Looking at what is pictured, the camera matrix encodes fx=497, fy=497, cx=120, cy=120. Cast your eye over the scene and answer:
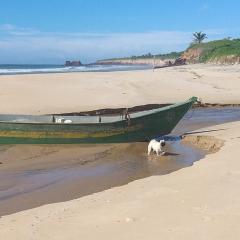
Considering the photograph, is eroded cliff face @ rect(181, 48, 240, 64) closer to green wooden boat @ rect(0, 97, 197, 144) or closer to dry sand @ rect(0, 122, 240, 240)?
green wooden boat @ rect(0, 97, 197, 144)

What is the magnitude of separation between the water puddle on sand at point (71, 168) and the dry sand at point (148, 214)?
1.01 m

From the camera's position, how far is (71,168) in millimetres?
10188

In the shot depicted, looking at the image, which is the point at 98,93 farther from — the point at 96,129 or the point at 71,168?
the point at 71,168

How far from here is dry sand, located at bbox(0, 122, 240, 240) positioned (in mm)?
5113

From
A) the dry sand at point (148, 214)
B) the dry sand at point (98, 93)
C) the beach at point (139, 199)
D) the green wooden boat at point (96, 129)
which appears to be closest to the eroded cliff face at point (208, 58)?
the dry sand at point (98, 93)

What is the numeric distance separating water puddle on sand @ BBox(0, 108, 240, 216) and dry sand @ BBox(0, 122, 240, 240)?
1.01 m

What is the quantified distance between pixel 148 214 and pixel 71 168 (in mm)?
4650

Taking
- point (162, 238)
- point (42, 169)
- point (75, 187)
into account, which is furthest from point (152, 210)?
point (42, 169)

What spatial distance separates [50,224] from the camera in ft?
18.2

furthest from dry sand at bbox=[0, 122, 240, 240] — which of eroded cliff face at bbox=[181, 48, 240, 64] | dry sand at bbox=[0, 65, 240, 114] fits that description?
eroded cliff face at bbox=[181, 48, 240, 64]

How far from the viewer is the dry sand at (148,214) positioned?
511 cm

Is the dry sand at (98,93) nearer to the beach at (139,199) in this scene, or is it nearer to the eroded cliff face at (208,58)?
the beach at (139,199)

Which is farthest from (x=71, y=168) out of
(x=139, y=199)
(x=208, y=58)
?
(x=208, y=58)

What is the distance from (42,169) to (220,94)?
Answer: 50.9 ft
